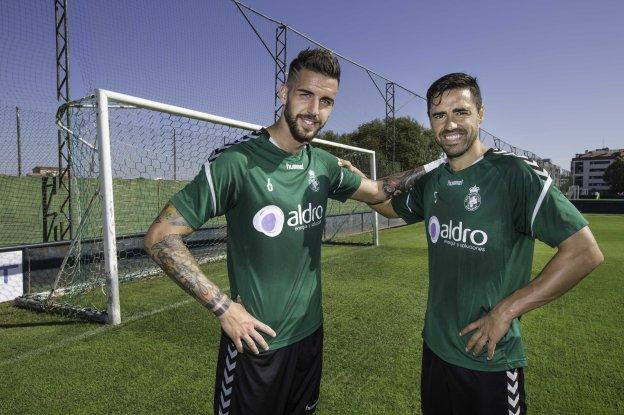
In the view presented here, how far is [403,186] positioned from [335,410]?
1.67 metres

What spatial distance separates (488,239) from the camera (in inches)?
69.7

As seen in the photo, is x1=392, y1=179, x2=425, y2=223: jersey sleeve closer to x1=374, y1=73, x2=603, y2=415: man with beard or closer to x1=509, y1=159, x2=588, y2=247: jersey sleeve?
x1=374, y1=73, x2=603, y2=415: man with beard

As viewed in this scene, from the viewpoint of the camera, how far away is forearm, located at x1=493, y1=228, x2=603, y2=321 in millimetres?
1504

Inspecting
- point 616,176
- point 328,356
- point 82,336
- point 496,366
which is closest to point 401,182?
point 496,366

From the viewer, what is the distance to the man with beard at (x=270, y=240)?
1.67 metres

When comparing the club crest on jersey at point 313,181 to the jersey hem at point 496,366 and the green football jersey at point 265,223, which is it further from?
the jersey hem at point 496,366

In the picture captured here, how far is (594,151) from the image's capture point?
353 ft

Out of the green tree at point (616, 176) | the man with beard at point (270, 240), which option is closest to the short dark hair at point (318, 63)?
the man with beard at point (270, 240)

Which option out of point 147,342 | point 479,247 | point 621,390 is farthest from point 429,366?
point 147,342

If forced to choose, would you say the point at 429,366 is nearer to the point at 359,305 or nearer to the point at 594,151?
the point at 359,305

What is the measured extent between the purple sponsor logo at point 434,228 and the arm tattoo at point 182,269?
107cm

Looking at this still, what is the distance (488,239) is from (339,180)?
3.08 feet

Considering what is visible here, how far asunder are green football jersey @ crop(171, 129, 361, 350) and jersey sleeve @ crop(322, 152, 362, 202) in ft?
1.05

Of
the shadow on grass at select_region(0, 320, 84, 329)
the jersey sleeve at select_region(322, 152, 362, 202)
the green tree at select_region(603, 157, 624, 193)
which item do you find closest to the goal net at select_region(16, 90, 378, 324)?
the shadow on grass at select_region(0, 320, 84, 329)
